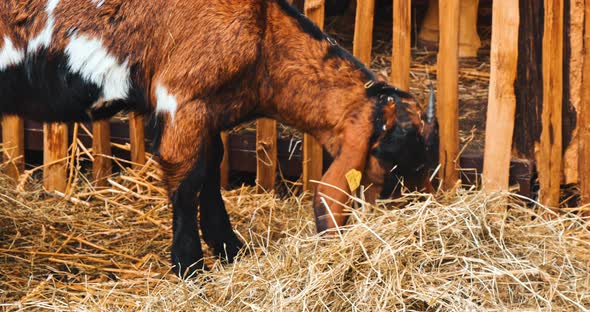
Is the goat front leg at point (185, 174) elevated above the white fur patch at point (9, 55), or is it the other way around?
the white fur patch at point (9, 55)

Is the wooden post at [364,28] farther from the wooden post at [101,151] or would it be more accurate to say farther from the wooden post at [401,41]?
the wooden post at [101,151]

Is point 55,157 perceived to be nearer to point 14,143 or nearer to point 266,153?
point 14,143

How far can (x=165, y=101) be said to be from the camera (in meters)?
5.87

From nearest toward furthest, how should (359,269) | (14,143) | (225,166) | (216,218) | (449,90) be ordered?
(359,269), (216,218), (449,90), (225,166), (14,143)

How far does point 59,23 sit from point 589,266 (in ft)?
9.83

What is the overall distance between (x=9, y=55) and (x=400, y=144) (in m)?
2.10

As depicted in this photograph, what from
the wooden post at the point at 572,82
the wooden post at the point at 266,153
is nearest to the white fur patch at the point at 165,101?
the wooden post at the point at 266,153

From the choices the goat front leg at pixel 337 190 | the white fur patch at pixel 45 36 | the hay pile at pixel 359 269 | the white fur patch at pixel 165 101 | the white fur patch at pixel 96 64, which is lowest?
the hay pile at pixel 359 269

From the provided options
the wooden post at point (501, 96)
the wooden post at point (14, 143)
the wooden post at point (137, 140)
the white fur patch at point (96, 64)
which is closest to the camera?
the white fur patch at point (96, 64)

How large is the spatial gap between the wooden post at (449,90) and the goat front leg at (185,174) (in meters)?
1.63

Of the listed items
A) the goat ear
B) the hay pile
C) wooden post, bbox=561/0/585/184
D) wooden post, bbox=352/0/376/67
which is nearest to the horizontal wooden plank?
wooden post, bbox=561/0/585/184

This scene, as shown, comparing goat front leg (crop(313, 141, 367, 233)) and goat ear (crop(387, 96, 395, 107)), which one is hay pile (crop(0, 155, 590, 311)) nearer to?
goat front leg (crop(313, 141, 367, 233))

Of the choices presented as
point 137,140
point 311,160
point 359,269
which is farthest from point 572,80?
point 137,140

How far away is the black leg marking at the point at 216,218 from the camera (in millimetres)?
6465
